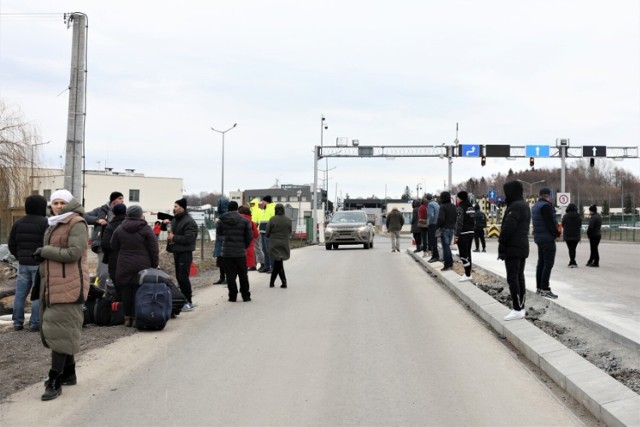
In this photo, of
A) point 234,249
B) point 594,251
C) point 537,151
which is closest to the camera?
point 234,249

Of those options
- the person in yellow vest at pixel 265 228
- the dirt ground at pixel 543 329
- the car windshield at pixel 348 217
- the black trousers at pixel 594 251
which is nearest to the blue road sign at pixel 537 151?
the car windshield at pixel 348 217

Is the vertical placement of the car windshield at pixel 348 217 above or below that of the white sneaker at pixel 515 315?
above

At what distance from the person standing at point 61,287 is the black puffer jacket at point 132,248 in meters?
2.92

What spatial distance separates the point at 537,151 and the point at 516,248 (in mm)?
37260

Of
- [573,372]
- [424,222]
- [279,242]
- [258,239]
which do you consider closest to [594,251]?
[424,222]

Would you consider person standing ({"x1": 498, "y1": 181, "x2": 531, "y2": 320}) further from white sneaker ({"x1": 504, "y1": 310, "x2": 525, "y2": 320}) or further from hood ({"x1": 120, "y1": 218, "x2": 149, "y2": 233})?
hood ({"x1": 120, "y1": 218, "x2": 149, "y2": 233})

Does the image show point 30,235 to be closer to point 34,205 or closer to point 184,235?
point 34,205

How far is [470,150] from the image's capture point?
42.9m

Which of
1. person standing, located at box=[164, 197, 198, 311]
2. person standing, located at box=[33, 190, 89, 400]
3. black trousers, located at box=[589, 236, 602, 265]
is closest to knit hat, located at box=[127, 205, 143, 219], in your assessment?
person standing, located at box=[164, 197, 198, 311]

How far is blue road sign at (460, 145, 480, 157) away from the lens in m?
42.8

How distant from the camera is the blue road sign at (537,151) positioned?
43.4 m

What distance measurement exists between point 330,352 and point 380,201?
147999 mm

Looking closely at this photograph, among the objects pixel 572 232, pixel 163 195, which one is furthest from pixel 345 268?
pixel 163 195

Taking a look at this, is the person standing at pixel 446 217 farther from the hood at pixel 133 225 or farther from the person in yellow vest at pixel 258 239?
the hood at pixel 133 225
